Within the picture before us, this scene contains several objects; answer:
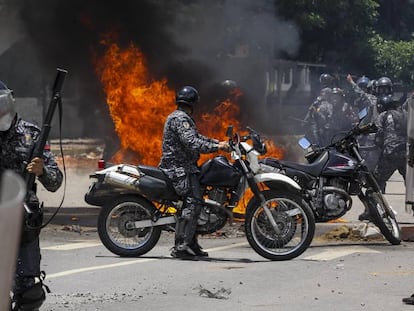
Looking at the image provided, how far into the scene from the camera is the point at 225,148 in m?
8.19

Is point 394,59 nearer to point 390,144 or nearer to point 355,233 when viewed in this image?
point 390,144

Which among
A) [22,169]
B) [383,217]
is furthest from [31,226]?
[383,217]

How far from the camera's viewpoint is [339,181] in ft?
29.7

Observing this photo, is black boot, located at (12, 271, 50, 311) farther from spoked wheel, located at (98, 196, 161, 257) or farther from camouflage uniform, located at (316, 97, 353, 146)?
camouflage uniform, located at (316, 97, 353, 146)

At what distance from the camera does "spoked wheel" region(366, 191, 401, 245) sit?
29.8 feet

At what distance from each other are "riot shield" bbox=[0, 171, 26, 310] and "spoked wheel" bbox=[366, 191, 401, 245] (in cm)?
721

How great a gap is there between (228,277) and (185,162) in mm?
1410

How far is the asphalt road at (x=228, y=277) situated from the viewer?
248 inches

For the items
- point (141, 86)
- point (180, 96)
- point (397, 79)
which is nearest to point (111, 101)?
point (141, 86)

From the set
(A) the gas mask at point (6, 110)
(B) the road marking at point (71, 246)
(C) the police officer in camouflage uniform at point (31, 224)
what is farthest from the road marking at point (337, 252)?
(A) the gas mask at point (6, 110)

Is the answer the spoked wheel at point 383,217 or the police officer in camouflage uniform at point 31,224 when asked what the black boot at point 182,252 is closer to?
the spoked wheel at point 383,217

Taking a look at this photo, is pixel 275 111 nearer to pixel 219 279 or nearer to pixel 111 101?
pixel 111 101

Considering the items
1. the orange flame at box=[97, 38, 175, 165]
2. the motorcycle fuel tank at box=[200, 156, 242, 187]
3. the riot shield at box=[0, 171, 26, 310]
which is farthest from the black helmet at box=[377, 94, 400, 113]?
the riot shield at box=[0, 171, 26, 310]

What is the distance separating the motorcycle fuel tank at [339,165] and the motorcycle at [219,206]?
0.66m
